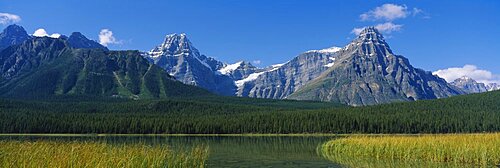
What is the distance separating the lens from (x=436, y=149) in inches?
1994

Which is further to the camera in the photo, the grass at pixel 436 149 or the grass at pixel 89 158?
the grass at pixel 436 149

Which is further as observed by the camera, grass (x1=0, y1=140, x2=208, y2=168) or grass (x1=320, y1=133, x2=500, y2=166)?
grass (x1=320, y1=133, x2=500, y2=166)

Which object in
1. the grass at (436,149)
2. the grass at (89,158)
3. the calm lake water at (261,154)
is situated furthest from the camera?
the calm lake water at (261,154)

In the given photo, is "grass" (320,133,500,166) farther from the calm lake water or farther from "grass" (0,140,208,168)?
"grass" (0,140,208,168)

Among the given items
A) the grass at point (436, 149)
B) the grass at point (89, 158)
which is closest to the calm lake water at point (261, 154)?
the grass at point (436, 149)

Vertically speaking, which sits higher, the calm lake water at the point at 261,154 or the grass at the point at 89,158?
the grass at the point at 89,158

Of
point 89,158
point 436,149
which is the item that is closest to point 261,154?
point 436,149

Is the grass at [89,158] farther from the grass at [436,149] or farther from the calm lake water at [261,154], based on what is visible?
the grass at [436,149]

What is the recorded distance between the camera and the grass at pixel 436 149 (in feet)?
149

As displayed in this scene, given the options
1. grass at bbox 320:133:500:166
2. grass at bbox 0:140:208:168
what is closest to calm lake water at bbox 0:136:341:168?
grass at bbox 320:133:500:166

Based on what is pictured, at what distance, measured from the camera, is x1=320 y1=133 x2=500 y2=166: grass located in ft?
149

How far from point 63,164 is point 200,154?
1439cm

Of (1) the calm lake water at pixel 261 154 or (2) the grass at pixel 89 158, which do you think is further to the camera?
(1) the calm lake water at pixel 261 154

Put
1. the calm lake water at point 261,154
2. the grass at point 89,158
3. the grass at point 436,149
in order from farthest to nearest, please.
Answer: the calm lake water at point 261,154
the grass at point 436,149
the grass at point 89,158
